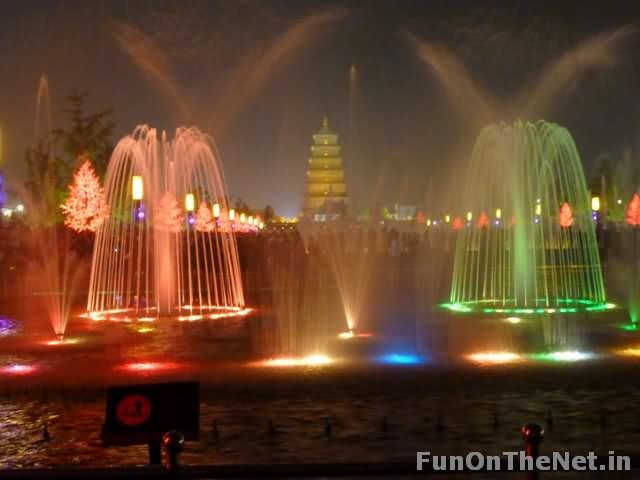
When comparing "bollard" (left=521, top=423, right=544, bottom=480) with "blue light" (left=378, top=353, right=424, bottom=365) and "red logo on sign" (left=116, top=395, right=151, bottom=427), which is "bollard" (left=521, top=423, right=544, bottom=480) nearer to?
"red logo on sign" (left=116, top=395, right=151, bottom=427)

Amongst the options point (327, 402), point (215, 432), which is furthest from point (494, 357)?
point (215, 432)

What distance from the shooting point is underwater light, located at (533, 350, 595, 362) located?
49.4ft

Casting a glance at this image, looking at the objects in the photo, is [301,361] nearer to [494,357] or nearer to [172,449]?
[494,357]

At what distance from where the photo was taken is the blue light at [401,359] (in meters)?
15.0

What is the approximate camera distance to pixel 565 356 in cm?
1537

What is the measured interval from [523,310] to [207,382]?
12.5m

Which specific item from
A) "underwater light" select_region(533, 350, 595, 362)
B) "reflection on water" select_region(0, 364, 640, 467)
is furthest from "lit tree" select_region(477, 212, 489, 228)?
"reflection on water" select_region(0, 364, 640, 467)

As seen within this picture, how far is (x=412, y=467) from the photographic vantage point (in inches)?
191

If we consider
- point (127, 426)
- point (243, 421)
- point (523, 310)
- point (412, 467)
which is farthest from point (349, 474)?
point (523, 310)

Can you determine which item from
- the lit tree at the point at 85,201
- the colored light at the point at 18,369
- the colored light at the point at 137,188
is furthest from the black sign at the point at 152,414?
the lit tree at the point at 85,201

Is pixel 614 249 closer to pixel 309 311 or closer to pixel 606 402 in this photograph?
pixel 309 311

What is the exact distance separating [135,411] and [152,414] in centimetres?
13

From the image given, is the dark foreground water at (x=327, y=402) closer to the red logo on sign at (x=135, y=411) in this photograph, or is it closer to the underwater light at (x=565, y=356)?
the underwater light at (x=565, y=356)

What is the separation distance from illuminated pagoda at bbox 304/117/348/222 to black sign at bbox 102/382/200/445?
112288 millimetres
